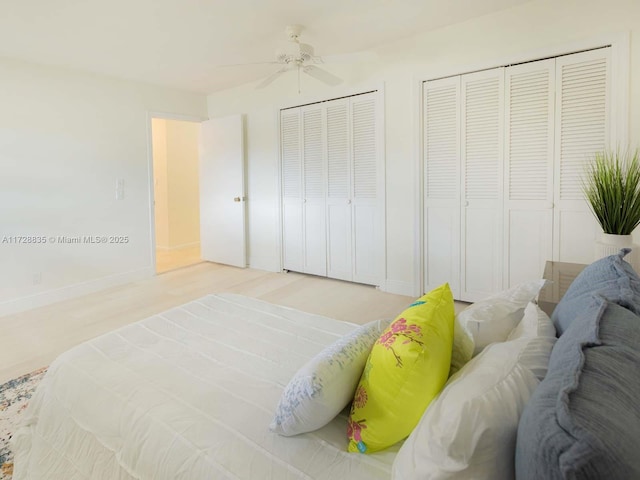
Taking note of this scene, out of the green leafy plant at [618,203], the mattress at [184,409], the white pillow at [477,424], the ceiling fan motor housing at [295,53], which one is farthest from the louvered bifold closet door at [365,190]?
the white pillow at [477,424]

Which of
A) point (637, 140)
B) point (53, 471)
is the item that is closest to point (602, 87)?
point (637, 140)

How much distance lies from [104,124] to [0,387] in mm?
3053

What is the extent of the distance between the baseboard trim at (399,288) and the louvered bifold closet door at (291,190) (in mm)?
1249

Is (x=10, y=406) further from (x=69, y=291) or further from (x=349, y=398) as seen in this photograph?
(x=69, y=291)

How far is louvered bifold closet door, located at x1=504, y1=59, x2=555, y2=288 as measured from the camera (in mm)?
3035

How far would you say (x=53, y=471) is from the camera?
1357 mm

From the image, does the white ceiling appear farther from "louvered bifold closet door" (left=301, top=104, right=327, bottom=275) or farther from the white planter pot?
the white planter pot

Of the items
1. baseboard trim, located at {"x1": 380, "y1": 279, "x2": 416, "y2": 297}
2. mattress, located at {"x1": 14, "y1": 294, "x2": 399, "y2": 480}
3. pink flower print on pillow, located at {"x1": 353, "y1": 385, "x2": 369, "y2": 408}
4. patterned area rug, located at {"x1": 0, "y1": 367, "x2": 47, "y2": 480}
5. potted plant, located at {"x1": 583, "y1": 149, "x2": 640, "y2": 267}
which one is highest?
potted plant, located at {"x1": 583, "y1": 149, "x2": 640, "y2": 267}

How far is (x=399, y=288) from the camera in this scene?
3963 mm

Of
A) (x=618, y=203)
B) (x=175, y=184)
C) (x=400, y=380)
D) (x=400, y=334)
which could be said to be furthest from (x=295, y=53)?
(x=175, y=184)

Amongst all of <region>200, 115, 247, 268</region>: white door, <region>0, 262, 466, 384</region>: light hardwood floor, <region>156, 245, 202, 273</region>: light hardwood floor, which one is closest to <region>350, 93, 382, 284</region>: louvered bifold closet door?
<region>0, 262, 466, 384</region>: light hardwood floor

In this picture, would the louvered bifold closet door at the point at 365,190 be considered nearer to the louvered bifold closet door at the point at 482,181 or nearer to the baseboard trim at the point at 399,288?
the baseboard trim at the point at 399,288

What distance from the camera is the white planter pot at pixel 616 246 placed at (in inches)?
82.0

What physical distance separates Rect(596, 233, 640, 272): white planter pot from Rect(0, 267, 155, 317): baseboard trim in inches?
187
